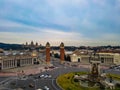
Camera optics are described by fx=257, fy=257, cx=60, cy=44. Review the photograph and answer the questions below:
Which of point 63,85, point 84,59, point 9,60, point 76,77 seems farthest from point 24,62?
point 63,85

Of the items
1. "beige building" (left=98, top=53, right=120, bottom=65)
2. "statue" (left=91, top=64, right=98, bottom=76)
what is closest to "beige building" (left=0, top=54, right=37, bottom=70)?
"beige building" (left=98, top=53, right=120, bottom=65)

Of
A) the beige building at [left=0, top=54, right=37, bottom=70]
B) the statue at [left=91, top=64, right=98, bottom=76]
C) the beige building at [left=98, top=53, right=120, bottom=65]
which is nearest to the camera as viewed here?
the statue at [left=91, top=64, right=98, bottom=76]

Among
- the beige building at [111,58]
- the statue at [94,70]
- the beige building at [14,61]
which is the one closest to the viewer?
the statue at [94,70]

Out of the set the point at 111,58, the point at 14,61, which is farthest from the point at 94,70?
the point at 111,58

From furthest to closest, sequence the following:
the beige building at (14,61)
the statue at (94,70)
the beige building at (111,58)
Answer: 1. the beige building at (111,58)
2. the beige building at (14,61)
3. the statue at (94,70)

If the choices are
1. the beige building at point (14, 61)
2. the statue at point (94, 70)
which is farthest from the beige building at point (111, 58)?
the statue at point (94, 70)

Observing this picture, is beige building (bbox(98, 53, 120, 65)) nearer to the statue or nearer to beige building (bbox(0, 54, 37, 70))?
beige building (bbox(0, 54, 37, 70))

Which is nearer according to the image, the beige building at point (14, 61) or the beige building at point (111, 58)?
the beige building at point (14, 61)

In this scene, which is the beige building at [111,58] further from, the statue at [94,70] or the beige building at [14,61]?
the statue at [94,70]

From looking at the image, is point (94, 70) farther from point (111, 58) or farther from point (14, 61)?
point (111, 58)
